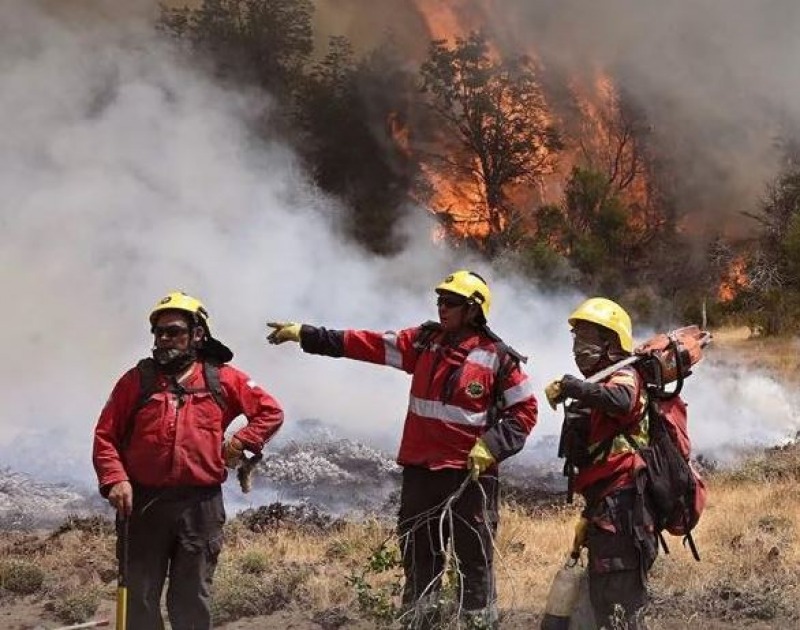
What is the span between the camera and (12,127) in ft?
56.5

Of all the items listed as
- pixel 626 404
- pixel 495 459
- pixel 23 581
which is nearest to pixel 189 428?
pixel 495 459

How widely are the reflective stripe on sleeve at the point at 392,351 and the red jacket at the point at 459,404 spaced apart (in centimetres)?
16

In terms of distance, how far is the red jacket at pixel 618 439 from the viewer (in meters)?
3.57

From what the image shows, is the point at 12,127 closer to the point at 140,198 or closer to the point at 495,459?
the point at 140,198

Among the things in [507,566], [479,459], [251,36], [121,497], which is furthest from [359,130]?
[121,497]

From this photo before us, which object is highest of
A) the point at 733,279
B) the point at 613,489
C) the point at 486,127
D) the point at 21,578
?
the point at 486,127

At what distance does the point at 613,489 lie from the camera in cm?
361

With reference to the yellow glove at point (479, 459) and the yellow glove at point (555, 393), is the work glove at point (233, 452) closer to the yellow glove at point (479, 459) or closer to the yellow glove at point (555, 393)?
the yellow glove at point (479, 459)

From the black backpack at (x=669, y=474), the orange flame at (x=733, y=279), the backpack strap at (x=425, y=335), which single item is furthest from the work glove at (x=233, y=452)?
the orange flame at (x=733, y=279)

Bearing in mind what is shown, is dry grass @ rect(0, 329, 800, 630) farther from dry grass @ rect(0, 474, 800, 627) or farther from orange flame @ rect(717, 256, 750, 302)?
orange flame @ rect(717, 256, 750, 302)

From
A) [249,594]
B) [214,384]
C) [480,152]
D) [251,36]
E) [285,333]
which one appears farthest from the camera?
[480,152]

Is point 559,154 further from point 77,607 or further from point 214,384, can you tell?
point 214,384

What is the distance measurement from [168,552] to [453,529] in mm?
1231

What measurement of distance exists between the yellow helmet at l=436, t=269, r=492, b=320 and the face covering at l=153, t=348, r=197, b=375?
115 centimetres
